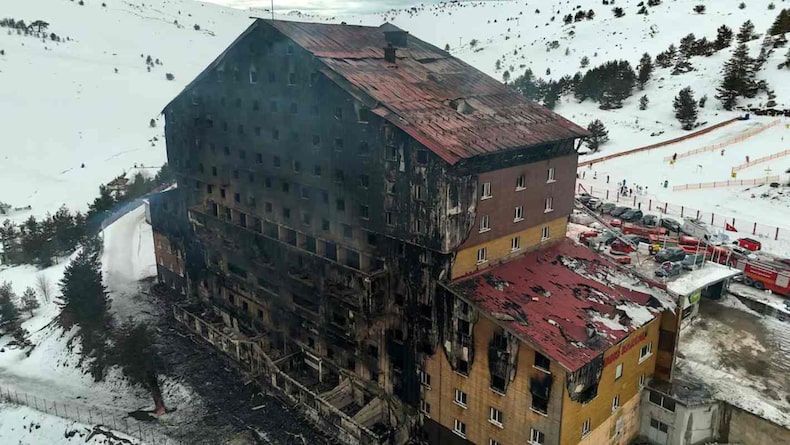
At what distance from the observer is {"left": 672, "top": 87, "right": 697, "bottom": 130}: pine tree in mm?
84062

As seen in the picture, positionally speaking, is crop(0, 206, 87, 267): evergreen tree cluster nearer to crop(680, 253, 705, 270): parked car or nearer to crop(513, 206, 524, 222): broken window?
crop(513, 206, 524, 222): broken window

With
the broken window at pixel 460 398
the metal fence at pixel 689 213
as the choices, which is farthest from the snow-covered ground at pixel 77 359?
the metal fence at pixel 689 213

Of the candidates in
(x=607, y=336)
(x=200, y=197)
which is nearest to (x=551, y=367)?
(x=607, y=336)

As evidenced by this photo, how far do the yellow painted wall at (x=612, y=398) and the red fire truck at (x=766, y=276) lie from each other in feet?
54.3

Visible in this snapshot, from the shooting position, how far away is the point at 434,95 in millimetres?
32906

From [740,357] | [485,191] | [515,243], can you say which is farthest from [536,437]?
[740,357]

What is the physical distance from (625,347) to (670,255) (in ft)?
56.3

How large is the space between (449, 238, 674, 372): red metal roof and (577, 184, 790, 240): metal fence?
2713 centimetres

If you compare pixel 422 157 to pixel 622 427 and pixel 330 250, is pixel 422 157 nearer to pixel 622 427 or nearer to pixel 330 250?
pixel 330 250

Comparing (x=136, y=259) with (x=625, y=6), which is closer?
(x=136, y=259)

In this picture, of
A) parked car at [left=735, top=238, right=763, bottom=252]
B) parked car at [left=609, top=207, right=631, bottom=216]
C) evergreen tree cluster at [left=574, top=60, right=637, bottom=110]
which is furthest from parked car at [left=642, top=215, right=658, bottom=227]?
evergreen tree cluster at [left=574, top=60, right=637, bottom=110]

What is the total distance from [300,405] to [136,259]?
33661 millimetres

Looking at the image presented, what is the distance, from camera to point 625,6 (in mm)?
150500

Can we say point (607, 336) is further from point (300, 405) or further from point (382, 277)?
point (300, 405)
